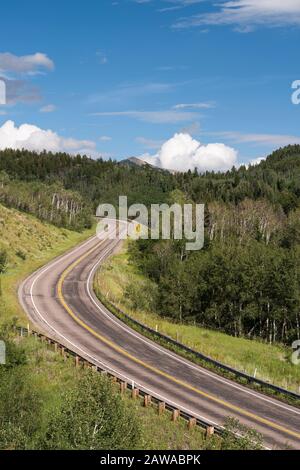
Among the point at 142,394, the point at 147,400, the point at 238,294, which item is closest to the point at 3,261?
the point at 238,294

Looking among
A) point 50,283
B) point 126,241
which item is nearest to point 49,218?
point 126,241

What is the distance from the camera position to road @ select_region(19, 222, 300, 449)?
91.4ft

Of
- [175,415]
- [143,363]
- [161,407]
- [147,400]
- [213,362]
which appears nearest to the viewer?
[175,415]

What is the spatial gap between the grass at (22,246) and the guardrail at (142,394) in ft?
28.0

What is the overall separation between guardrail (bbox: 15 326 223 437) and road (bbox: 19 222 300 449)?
3.20 ft

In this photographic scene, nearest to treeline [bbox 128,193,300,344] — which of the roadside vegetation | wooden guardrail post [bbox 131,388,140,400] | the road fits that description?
the road

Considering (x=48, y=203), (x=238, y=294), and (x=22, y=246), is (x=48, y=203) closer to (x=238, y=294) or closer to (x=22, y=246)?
(x=22, y=246)

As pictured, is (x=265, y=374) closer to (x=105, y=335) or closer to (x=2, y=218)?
(x=105, y=335)

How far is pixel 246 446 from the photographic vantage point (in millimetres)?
19797

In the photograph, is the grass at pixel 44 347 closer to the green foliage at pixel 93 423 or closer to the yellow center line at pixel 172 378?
the green foliage at pixel 93 423

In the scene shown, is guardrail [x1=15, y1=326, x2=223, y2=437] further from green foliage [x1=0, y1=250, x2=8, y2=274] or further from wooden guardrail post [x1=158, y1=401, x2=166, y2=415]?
green foliage [x1=0, y1=250, x2=8, y2=274]

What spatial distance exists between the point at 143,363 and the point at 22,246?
50.6 metres

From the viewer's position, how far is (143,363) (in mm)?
36156
